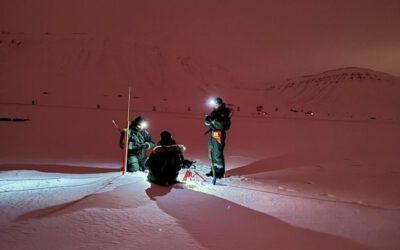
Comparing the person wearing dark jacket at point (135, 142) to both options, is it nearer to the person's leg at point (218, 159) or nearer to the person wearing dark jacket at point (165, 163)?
the person wearing dark jacket at point (165, 163)

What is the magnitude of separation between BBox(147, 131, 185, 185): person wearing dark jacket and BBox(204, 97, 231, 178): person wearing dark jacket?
141 centimetres

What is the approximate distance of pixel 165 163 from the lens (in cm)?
555

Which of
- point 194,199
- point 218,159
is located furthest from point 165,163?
point 218,159

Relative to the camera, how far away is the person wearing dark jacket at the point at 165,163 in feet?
18.2

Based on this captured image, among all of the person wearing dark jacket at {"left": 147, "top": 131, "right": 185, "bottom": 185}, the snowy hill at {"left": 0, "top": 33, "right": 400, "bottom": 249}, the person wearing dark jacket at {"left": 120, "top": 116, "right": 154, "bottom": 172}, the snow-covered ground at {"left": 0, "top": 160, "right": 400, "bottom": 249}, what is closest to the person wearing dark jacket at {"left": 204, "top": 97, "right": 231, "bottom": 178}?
the snowy hill at {"left": 0, "top": 33, "right": 400, "bottom": 249}

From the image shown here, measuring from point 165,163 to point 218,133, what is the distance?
5.88ft

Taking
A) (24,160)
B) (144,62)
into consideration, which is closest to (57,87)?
(144,62)

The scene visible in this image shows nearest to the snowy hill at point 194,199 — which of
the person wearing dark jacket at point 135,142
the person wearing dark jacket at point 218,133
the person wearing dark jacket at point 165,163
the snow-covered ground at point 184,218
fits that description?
the snow-covered ground at point 184,218

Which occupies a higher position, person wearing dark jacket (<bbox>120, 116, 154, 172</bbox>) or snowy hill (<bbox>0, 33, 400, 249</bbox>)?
person wearing dark jacket (<bbox>120, 116, 154, 172</bbox>)

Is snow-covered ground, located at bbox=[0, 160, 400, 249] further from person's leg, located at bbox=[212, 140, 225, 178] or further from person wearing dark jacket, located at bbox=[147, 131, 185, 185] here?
person's leg, located at bbox=[212, 140, 225, 178]

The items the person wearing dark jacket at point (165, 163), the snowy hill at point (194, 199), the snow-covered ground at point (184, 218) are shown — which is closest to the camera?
the snow-covered ground at point (184, 218)

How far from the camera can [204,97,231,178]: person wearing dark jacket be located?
22.6ft

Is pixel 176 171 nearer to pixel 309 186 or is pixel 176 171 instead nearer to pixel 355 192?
pixel 309 186

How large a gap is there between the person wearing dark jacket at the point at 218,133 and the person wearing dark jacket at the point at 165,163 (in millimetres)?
1410
